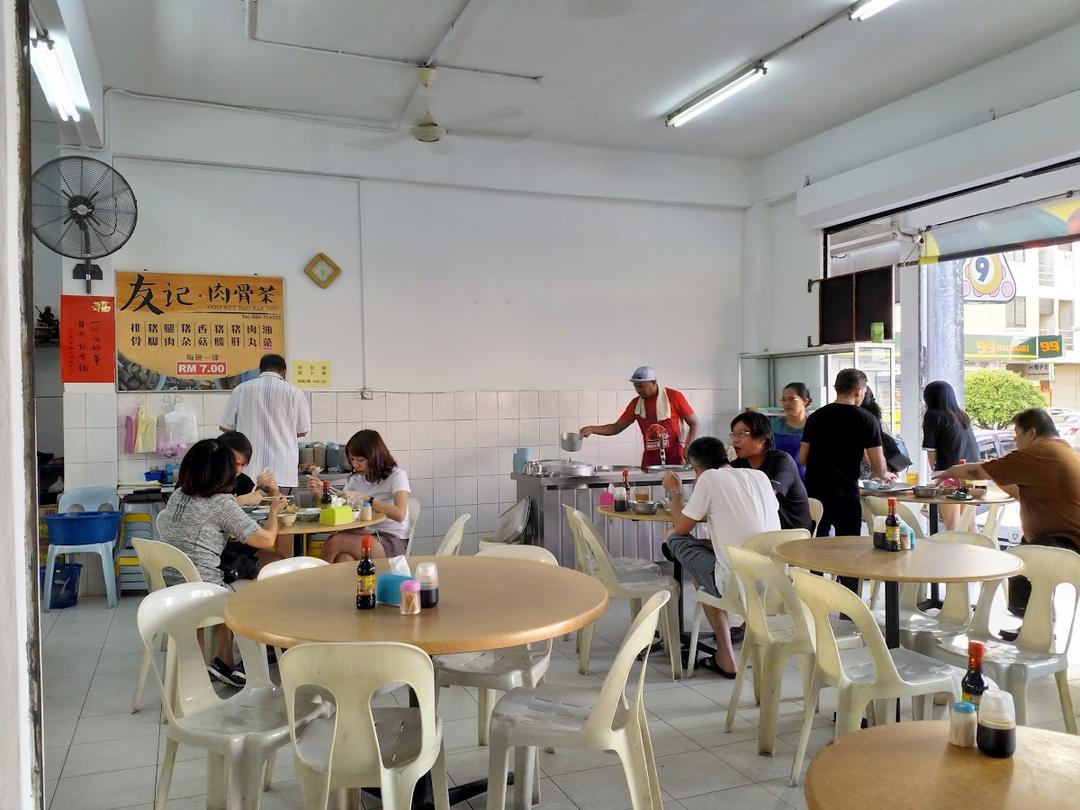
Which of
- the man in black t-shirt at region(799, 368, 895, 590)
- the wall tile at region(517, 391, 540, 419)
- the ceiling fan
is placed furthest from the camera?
the wall tile at region(517, 391, 540, 419)

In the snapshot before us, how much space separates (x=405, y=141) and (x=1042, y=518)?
5.14 m

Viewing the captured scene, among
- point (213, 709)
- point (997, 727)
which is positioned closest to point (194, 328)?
point (213, 709)

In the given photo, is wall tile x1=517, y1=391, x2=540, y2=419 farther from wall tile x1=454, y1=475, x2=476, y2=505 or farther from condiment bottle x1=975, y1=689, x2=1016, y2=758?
condiment bottle x1=975, y1=689, x2=1016, y2=758

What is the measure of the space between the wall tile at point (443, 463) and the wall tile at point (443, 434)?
50mm

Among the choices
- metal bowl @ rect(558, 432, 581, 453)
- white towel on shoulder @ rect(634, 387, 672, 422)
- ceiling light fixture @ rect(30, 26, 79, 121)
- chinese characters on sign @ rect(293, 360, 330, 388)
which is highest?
ceiling light fixture @ rect(30, 26, 79, 121)

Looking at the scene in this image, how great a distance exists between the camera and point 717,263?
25.6 feet

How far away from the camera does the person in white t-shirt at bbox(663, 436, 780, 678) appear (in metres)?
3.81

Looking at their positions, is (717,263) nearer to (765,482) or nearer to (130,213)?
(765,482)

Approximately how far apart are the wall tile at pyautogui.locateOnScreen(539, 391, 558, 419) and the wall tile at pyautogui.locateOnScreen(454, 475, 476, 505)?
0.83 meters

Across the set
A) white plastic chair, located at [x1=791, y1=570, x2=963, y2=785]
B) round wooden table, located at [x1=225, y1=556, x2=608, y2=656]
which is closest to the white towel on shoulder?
round wooden table, located at [x1=225, y1=556, x2=608, y2=656]

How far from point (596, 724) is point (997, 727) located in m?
1.02

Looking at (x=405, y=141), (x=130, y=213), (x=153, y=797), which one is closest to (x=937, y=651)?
(x=153, y=797)

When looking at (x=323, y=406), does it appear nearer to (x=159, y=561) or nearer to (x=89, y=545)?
(x=89, y=545)

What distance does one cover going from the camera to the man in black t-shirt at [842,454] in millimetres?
4922
